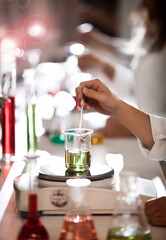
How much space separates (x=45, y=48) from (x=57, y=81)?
2509 millimetres

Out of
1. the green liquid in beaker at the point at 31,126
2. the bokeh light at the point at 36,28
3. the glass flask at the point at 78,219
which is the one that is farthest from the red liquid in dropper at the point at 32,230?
the bokeh light at the point at 36,28

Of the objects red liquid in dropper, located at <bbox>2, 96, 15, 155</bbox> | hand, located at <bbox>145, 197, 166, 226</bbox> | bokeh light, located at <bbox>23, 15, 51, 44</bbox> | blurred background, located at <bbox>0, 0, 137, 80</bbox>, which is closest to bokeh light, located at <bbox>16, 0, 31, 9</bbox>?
blurred background, located at <bbox>0, 0, 137, 80</bbox>

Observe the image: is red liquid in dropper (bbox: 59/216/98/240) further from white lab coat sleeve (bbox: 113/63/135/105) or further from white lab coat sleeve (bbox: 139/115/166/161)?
white lab coat sleeve (bbox: 113/63/135/105)

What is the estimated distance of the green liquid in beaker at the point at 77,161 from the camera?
1.24m

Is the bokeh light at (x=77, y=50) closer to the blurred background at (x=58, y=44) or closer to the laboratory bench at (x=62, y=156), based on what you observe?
the blurred background at (x=58, y=44)

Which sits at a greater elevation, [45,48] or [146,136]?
[45,48]

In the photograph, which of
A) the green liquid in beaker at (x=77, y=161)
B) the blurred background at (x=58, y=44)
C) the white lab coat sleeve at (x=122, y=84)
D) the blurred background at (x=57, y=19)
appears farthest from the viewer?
the blurred background at (x=57, y=19)

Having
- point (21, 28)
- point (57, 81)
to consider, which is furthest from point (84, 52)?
point (21, 28)

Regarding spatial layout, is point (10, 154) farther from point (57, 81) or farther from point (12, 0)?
point (12, 0)

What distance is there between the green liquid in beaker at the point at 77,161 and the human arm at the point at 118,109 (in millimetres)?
242

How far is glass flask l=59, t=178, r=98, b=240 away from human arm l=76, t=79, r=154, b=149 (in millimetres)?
603

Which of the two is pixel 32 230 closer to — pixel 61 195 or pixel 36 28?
pixel 61 195

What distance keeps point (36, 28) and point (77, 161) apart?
511cm

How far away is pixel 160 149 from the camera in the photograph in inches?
58.5
